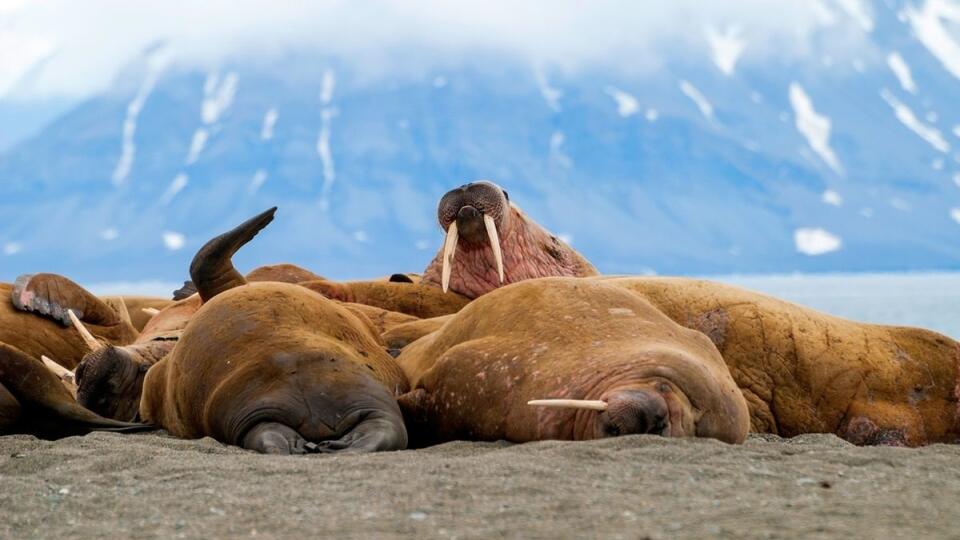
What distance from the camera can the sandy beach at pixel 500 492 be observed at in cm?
355

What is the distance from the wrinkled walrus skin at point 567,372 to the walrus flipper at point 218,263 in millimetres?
1823

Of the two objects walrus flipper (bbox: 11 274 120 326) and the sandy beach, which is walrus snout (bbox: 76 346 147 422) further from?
walrus flipper (bbox: 11 274 120 326)

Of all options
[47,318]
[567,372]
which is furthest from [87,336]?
[567,372]

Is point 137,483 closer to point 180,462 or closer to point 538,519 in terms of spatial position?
point 180,462

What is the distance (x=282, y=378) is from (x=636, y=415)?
1.45m

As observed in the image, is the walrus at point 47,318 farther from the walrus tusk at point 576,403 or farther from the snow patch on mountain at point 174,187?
the snow patch on mountain at point 174,187

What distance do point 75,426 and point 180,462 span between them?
5.22 ft

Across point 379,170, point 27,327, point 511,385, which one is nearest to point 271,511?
point 511,385

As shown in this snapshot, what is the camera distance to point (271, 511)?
3814 mm

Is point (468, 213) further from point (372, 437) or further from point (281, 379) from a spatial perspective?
point (372, 437)

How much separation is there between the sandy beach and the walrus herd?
0.98 feet

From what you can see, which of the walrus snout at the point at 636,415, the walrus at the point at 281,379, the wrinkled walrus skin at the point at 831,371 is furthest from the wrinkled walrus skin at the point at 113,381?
the walrus snout at the point at 636,415

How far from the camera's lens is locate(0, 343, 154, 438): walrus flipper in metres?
6.14

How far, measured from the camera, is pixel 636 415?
Result: 16.2ft
